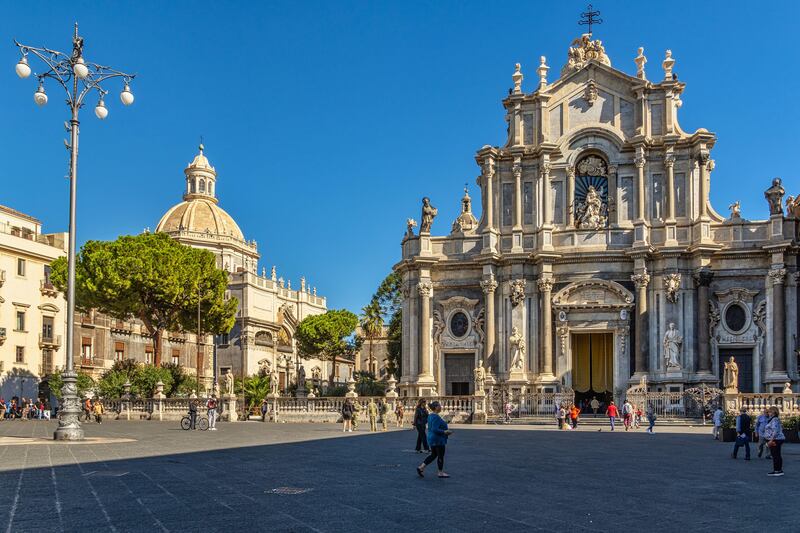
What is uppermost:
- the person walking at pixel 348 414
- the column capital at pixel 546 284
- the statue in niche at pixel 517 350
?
the column capital at pixel 546 284

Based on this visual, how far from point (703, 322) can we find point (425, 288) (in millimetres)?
13442

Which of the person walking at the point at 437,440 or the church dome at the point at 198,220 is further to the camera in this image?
the church dome at the point at 198,220

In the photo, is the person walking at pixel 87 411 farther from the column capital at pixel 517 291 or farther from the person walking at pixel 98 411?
the column capital at pixel 517 291

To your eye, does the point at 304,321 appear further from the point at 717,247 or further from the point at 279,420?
the point at 717,247

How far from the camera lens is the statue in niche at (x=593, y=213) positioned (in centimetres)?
4634

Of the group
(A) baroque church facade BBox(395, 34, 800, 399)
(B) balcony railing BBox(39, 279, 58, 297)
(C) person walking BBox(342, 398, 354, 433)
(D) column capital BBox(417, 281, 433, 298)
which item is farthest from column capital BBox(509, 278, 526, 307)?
(B) balcony railing BBox(39, 279, 58, 297)

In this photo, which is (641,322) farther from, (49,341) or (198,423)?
(49,341)

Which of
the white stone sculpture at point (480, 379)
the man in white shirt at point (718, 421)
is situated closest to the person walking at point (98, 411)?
the white stone sculpture at point (480, 379)

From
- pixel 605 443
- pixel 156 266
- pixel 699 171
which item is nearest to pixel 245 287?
pixel 156 266

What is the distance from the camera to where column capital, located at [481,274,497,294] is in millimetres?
46394

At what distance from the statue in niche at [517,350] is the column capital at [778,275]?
11.8 meters

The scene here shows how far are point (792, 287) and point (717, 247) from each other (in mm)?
3829

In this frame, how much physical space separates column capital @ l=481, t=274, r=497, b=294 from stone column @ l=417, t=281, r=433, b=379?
2.81m

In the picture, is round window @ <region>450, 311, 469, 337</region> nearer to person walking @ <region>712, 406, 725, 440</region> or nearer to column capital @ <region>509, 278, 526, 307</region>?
column capital @ <region>509, 278, 526, 307</region>
